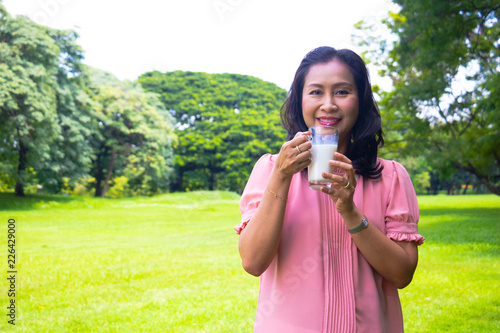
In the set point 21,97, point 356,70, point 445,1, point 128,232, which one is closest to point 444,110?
point 445,1

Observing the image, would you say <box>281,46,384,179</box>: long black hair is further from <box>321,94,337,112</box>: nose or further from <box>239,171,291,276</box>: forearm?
<box>239,171,291,276</box>: forearm

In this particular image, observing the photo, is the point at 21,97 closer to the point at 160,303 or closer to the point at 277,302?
the point at 160,303

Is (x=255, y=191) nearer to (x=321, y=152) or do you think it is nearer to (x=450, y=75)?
(x=321, y=152)

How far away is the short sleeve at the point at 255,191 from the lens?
1.56m

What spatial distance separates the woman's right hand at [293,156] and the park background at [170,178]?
3572mm

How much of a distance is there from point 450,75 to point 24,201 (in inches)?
671

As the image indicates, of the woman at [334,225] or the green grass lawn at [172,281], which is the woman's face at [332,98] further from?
the green grass lawn at [172,281]

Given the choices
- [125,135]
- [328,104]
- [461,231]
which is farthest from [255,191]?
[125,135]

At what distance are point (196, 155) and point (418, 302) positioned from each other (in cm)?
3006

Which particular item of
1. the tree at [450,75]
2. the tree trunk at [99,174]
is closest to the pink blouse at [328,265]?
the tree at [450,75]

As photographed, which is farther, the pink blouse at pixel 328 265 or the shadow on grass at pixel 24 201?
the shadow on grass at pixel 24 201

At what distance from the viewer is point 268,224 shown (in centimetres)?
142

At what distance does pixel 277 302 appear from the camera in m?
1.48

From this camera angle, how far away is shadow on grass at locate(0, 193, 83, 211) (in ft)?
56.7
